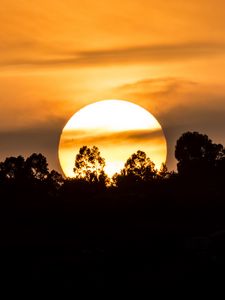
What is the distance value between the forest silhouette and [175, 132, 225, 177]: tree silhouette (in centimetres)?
18

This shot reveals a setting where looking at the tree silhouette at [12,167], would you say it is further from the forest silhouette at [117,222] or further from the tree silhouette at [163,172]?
the tree silhouette at [163,172]

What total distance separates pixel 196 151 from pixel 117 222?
71.5 metres

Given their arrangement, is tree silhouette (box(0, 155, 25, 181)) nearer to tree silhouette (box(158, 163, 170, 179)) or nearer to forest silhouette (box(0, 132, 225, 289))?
forest silhouette (box(0, 132, 225, 289))

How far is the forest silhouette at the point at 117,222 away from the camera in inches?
3027

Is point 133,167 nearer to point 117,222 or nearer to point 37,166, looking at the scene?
point 37,166

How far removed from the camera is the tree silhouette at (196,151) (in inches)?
6973

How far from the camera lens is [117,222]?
11088 cm

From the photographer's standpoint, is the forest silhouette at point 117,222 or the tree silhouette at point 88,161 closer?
the forest silhouette at point 117,222

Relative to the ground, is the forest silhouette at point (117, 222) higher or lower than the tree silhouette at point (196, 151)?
lower

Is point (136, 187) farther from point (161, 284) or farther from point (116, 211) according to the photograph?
point (161, 284)

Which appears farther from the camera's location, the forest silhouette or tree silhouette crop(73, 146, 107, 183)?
tree silhouette crop(73, 146, 107, 183)

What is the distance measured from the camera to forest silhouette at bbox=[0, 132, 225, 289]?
76875 mm

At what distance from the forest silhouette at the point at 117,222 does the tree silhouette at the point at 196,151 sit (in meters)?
0.18

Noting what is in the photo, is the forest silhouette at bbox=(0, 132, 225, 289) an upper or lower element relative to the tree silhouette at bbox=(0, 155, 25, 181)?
lower
